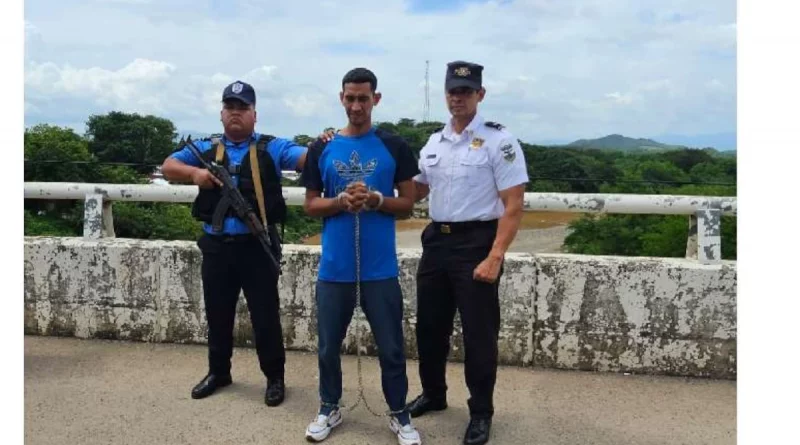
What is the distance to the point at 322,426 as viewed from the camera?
11.1 ft

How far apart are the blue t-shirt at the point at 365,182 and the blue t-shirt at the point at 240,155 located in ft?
1.53

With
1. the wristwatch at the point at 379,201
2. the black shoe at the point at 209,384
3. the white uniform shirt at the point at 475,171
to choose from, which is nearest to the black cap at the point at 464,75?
the white uniform shirt at the point at 475,171

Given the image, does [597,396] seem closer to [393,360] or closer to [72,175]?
[393,360]

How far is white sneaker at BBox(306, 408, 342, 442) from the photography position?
10.9ft

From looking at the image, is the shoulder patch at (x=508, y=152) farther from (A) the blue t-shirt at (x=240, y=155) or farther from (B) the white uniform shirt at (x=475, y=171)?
(A) the blue t-shirt at (x=240, y=155)

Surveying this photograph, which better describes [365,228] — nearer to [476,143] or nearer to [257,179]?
[476,143]

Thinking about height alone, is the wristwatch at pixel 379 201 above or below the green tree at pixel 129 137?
Result: below

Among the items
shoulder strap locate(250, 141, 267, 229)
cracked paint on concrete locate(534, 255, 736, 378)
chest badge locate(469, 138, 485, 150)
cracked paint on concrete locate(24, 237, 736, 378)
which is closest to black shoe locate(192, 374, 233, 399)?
cracked paint on concrete locate(24, 237, 736, 378)

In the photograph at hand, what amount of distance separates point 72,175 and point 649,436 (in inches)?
310

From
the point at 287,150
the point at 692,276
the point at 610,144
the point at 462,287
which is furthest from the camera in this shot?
the point at 610,144

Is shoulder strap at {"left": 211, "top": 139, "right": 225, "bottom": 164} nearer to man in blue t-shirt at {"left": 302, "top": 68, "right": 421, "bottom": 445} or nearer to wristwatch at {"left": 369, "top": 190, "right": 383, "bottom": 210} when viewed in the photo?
man in blue t-shirt at {"left": 302, "top": 68, "right": 421, "bottom": 445}

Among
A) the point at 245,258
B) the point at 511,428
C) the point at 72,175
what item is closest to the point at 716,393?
the point at 511,428

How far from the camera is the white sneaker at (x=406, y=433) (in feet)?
10.8

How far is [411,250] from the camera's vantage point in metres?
4.55
